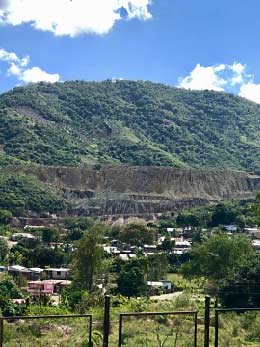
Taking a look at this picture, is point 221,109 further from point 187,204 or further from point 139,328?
point 139,328

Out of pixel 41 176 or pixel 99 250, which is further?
pixel 41 176

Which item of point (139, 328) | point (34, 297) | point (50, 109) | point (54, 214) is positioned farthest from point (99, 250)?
point (50, 109)

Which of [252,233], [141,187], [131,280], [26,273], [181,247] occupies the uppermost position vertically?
[141,187]

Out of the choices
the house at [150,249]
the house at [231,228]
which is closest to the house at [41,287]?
the house at [150,249]

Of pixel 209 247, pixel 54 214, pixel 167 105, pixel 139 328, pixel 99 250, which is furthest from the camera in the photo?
pixel 167 105

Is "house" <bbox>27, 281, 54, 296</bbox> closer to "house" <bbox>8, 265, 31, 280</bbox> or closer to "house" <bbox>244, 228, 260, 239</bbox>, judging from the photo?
"house" <bbox>8, 265, 31, 280</bbox>

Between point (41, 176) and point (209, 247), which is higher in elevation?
point (41, 176)

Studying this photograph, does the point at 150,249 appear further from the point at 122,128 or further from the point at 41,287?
the point at 122,128

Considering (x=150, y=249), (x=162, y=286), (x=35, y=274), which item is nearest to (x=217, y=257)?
(x=162, y=286)
